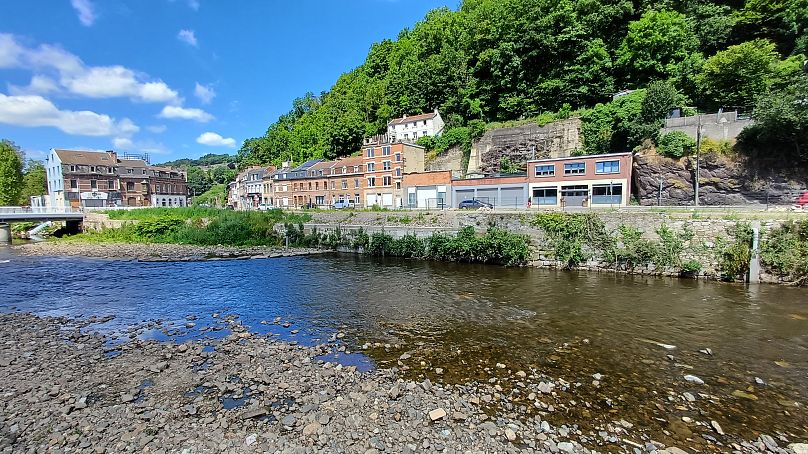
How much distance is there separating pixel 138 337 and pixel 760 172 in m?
42.5

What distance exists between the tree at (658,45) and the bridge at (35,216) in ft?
237

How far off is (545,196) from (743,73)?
72.9 feet

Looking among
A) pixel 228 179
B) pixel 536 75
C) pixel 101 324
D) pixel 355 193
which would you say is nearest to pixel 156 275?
pixel 101 324

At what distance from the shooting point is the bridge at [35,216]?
135ft

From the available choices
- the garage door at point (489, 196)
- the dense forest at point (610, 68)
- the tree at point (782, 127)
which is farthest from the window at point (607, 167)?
the garage door at point (489, 196)

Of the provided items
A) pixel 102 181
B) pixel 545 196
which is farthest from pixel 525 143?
pixel 102 181

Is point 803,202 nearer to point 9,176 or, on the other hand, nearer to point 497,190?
point 497,190

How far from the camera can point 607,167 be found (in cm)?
3647

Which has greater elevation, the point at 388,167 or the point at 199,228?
the point at 388,167

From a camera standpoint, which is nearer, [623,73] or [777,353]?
[777,353]

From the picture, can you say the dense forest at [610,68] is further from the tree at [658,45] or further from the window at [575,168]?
the window at [575,168]

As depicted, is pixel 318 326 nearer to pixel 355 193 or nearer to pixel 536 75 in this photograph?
A: pixel 355 193

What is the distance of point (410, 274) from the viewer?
2312cm

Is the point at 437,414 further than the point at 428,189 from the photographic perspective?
No
